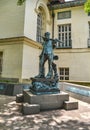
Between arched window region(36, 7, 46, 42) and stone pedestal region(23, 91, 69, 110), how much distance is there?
9329 millimetres

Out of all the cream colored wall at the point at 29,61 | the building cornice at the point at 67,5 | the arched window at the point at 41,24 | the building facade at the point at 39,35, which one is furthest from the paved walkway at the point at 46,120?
the building cornice at the point at 67,5

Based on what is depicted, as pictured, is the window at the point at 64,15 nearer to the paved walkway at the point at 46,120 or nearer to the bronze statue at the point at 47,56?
the bronze statue at the point at 47,56

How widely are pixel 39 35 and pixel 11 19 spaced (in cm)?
334

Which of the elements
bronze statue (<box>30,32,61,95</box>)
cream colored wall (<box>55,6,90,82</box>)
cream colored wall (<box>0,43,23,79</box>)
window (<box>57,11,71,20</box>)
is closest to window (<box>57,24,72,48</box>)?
cream colored wall (<box>55,6,90,82</box>)

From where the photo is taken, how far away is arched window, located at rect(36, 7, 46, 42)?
1575cm

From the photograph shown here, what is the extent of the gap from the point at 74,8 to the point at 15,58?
340 inches

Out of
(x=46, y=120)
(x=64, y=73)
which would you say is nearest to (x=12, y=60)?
(x=64, y=73)

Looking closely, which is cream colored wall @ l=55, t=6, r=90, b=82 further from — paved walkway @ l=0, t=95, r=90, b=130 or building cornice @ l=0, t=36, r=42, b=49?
paved walkway @ l=0, t=95, r=90, b=130

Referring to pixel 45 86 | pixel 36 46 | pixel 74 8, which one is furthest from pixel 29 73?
pixel 74 8

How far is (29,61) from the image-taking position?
1342 centimetres

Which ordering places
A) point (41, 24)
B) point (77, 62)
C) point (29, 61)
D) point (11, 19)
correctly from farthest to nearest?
1. point (41, 24)
2. point (77, 62)
3. point (11, 19)
4. point (29, 61)

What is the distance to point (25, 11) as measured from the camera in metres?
13.1

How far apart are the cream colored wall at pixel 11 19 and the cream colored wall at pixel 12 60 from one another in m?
1.01

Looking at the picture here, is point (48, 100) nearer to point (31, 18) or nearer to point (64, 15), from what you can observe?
point (31, 18)
